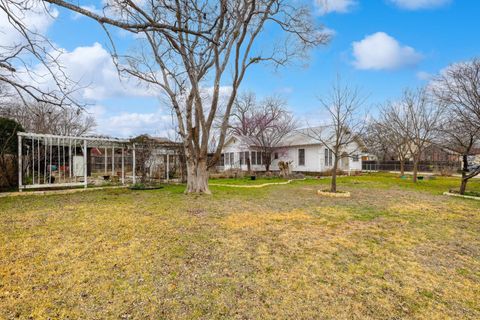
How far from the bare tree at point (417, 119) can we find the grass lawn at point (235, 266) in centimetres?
1194

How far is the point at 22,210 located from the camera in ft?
21.0

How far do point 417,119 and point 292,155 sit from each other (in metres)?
9.02

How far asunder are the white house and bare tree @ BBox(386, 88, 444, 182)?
362 centimetres

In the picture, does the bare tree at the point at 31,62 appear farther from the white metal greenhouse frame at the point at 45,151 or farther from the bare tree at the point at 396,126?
the bare tree at the point at 396,126

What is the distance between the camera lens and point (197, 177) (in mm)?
9781

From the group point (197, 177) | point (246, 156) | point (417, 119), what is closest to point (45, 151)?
point (197, 177)

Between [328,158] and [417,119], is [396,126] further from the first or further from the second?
[328,158]

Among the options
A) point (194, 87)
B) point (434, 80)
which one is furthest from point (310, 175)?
point (194, 87)

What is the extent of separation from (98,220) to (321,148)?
57.9 feet

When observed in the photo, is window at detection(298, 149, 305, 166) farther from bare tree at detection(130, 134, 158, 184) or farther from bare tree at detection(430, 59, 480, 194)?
bare tree at detection(130, 134, 158, 184)

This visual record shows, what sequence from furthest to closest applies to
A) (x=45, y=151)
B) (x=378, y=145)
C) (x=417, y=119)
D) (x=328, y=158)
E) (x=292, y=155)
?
1. (x=378, y=145)
2. (x=292, y=155)
3. (x=328, y=158)
4. (x=417, y=119)
5. (x=45, y=151)

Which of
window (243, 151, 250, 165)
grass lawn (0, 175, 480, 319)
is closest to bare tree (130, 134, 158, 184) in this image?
grass lawn (0, 175, 480, 319)

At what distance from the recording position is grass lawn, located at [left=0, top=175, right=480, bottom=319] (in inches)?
96.3

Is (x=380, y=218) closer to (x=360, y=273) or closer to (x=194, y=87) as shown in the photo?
(x=360, y=273)
